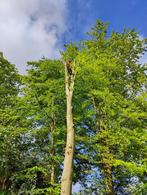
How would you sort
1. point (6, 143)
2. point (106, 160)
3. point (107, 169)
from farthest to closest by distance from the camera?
point (6, 143), point (107, 169), point (106, 160)

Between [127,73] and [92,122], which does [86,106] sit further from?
[127,73]

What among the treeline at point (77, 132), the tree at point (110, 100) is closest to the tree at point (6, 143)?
the treeline at point (77, 132)

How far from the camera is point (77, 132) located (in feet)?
74.8

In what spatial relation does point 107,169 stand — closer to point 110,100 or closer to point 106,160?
point 106,160

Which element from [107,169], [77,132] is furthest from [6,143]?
[107,169]

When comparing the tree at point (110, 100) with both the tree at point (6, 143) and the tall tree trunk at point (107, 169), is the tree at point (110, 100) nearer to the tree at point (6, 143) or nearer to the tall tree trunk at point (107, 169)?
the tall tree trunk at point (107, 169)

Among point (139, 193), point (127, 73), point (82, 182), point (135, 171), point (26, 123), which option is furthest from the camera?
point (127, 73)

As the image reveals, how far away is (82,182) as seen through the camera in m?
24.1

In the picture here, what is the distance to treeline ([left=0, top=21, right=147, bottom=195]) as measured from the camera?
21062 mm

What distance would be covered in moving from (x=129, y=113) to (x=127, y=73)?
8.33 metres

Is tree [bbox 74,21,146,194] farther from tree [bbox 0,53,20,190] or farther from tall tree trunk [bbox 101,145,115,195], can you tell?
tree [bbox 0,53,20,190]

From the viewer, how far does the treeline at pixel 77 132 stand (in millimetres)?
21062

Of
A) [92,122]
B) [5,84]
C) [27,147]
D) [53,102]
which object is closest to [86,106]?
[92,122]

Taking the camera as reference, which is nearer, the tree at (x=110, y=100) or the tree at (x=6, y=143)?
the tree at (x=110, y=100)
